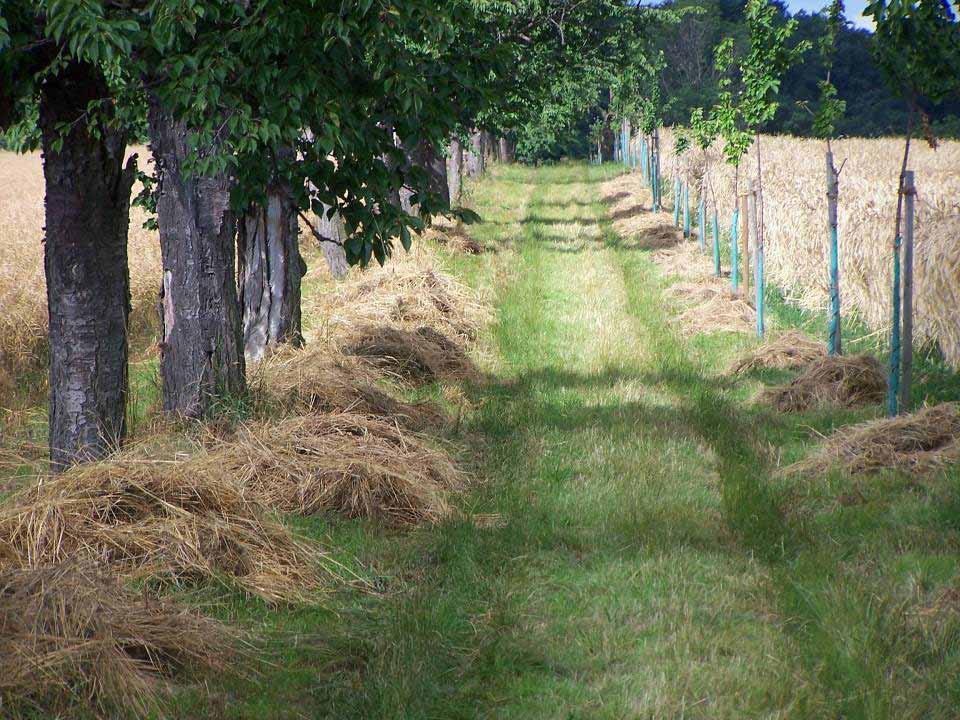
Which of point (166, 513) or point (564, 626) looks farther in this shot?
point (166, 513)

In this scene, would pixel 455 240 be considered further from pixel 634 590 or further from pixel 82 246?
pixel 634 590

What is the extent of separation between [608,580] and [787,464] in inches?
104

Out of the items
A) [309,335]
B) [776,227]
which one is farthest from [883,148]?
[309,335]

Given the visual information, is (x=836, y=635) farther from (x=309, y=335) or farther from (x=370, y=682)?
(x=309, y=335)

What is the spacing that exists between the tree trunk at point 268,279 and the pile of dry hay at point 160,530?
433 centimetres

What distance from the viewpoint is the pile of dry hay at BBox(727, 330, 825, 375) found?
10.9m

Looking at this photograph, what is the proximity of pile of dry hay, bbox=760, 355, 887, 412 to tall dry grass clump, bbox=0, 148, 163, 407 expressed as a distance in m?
6.25

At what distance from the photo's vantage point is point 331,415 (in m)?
7.78

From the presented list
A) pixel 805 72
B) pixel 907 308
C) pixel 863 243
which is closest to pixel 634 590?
pixel 907 308

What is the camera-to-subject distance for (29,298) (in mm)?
12984

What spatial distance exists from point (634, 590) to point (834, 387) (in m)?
4.57

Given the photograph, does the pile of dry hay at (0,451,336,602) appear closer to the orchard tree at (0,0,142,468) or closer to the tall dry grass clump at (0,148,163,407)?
the orchard tree at (0,0,142,468)

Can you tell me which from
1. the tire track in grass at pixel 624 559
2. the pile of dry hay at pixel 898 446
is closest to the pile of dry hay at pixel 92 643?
the tire track in grass at pixel 624 559

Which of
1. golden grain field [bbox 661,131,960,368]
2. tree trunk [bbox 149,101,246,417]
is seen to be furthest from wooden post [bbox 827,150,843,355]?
tree trunk [bbox 149,101,246,417]
